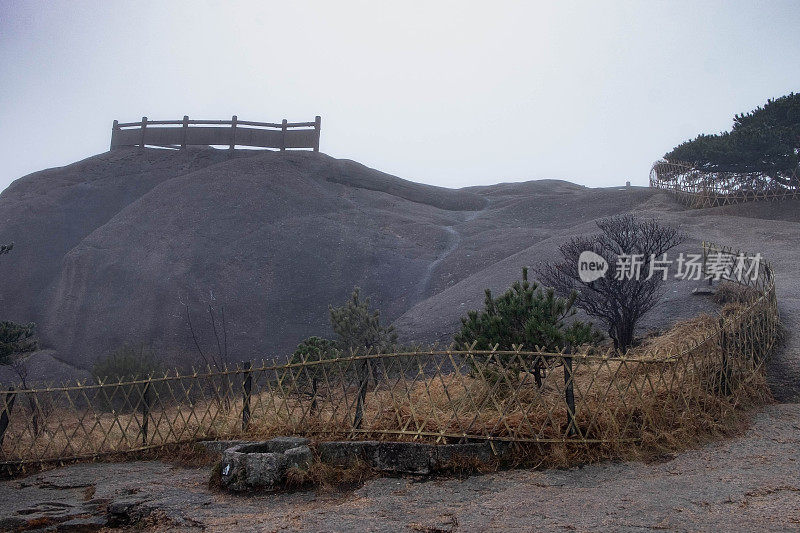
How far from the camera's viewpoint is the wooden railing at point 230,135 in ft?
117

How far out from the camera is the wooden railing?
3581cm

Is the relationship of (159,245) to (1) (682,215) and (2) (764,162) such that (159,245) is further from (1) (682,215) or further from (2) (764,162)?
(2) (764,162)

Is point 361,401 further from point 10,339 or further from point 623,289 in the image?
point 10,339

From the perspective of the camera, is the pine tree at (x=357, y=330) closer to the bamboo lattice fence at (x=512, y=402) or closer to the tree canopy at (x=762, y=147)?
the bamboo lattice fence at (x=512, y=402)

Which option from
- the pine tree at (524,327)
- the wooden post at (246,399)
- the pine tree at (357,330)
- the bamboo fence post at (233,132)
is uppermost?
the bamboo fence post at (233,132)

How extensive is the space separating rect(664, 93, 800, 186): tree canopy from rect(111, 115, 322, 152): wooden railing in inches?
775

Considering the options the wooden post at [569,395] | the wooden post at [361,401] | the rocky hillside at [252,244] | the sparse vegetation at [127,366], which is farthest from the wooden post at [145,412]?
the rocky hillside at [252,244]

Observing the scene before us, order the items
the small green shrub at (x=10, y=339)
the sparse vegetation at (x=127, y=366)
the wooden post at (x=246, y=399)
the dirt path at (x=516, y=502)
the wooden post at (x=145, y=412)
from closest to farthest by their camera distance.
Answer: the dirt path at (x=516, y=502) < the wooden post at (x=246, y=399) < the wooden post at (x=145, y=412) < the small green shrub at (x=10, y=339) < the sparse vegetation at (x=127, y=366)

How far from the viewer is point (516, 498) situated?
20.9 ft

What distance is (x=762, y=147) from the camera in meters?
28.4

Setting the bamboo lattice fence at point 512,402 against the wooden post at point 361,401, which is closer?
the bamboo lattice fence at point 512,402

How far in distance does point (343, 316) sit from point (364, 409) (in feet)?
24.4

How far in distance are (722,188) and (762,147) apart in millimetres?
2477

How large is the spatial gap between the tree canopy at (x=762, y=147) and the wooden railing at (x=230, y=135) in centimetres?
1968
